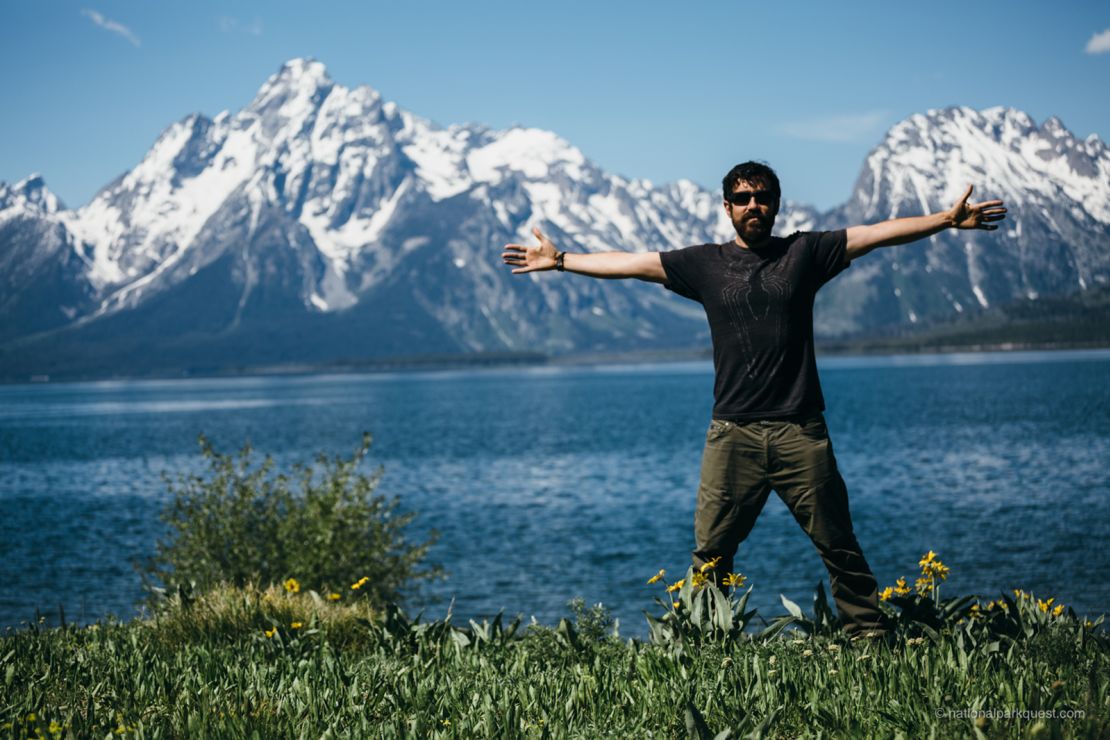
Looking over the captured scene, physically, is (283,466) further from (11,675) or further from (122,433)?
(11,675)

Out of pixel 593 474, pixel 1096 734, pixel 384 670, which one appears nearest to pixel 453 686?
pixel 384 670

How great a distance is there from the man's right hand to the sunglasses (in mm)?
1479

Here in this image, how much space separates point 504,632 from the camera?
31.0ft

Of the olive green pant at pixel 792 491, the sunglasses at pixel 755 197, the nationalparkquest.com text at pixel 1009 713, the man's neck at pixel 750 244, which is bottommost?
the nationalparkquest.com text at pixel 1009 713

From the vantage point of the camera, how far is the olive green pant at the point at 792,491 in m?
7.86

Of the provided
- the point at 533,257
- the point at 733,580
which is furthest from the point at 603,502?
the point at 733,580

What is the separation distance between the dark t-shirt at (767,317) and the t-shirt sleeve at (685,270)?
10 millimetres

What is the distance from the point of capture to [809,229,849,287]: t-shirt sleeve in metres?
7.89

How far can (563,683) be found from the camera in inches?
286

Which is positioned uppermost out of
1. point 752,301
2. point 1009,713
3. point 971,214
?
point 971,214

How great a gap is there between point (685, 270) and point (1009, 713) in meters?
3.71

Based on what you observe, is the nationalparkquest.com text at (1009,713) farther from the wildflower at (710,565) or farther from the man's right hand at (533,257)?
the man's right hand at (533,257)

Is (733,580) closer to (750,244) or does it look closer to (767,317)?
(767,317)

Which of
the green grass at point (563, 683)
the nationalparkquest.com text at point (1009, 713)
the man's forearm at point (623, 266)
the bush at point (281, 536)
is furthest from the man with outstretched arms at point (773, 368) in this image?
the bush at point (281, 536)
